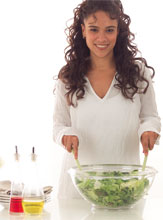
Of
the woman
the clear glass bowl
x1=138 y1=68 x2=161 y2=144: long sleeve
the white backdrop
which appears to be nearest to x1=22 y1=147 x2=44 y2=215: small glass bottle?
the clear glass bowl

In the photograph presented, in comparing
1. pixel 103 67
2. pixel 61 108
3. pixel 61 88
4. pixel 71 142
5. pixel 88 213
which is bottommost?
pixel 88 213

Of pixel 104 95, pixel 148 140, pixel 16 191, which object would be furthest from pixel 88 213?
pixel 104 95

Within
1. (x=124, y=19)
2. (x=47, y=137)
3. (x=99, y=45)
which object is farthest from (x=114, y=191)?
(x=47, y=137)

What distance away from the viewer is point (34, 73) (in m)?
4.28

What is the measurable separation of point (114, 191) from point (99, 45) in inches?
34.0

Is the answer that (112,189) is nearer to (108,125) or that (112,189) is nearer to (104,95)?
(108,125)

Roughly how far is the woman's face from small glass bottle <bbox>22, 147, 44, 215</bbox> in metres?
0.78

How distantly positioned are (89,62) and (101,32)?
330 mm

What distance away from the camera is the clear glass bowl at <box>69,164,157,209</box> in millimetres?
1875

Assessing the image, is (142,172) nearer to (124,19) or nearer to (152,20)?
(124,19)

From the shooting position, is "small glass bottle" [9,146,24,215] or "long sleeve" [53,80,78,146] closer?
"small glass bottle" [9,146,24,215]

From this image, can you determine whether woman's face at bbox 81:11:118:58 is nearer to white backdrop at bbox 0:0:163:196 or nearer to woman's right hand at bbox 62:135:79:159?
woman's right hand at bbox 62:135:79:159

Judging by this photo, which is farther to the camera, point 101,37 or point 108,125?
point 108,125

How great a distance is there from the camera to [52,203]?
214 centimetres
